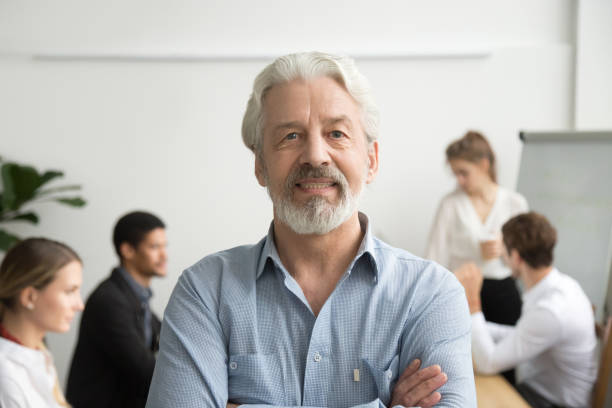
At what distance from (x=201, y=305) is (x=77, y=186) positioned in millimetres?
3348

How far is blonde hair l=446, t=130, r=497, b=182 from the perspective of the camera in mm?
3766

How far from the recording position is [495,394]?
7.00 feet

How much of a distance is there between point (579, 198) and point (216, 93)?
2.44 meters

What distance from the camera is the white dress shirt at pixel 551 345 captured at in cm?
240

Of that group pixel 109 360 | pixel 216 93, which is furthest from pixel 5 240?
pixel 109 360

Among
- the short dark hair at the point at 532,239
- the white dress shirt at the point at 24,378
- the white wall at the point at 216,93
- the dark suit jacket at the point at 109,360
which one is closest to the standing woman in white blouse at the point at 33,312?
the white dress shirt at the point at 24,378

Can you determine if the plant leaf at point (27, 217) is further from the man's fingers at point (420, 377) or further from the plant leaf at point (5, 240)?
the man's fingers at point (420, 377)

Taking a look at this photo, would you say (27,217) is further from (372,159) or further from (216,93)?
(372,159)

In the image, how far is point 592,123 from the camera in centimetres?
421

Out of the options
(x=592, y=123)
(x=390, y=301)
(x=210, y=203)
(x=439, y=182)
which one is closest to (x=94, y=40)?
(x=210, y=203)

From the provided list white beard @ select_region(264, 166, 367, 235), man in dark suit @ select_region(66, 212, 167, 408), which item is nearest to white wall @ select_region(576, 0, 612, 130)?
man in dark suit @ select_region(66, 212, 167, 408)

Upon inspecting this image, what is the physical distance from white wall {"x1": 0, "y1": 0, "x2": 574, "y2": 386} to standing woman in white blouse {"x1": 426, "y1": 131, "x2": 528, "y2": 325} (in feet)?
1.66

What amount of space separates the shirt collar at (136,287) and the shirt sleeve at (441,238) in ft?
6.23

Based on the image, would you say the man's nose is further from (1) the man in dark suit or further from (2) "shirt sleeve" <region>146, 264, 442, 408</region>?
(1) the man in dark suit
